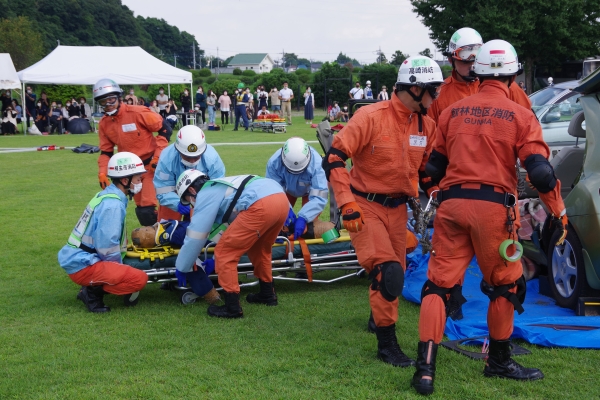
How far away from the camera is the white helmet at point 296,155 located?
6949 millimetres

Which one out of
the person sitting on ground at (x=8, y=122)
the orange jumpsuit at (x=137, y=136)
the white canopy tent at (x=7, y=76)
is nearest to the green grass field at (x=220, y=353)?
the orange jumpsuit at (x=137, y=136)

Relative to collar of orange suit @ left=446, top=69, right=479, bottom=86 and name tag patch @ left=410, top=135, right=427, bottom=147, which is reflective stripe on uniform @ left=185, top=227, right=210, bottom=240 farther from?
collar of orange suit @ left=446, top=69, right=479, bottom=86

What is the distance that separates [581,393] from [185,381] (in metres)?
2.56

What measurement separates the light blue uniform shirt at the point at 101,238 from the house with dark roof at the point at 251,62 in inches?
5247

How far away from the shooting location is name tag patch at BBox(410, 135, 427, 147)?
496 centimetres

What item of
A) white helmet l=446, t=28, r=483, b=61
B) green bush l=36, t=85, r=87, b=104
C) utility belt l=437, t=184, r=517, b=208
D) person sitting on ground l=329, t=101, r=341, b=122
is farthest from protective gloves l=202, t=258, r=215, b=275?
green bush l=36, t=85, r=87, b=104

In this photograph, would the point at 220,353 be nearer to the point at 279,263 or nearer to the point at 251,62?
the point at 279,263

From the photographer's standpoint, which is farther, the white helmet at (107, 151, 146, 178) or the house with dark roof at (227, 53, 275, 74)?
the house with dark roof at (227, 53, 275, 74)

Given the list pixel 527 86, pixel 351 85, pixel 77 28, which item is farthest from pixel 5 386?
pixel 77 28

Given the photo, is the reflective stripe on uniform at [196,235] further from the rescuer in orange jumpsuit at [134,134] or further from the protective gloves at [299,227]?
the rescuer in orange jumpsuit at [134,134]

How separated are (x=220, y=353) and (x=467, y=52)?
147 inches

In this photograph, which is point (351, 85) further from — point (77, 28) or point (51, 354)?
point (77, 28)

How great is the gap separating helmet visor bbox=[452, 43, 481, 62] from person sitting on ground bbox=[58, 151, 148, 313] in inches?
140

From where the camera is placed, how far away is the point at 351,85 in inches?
1666
